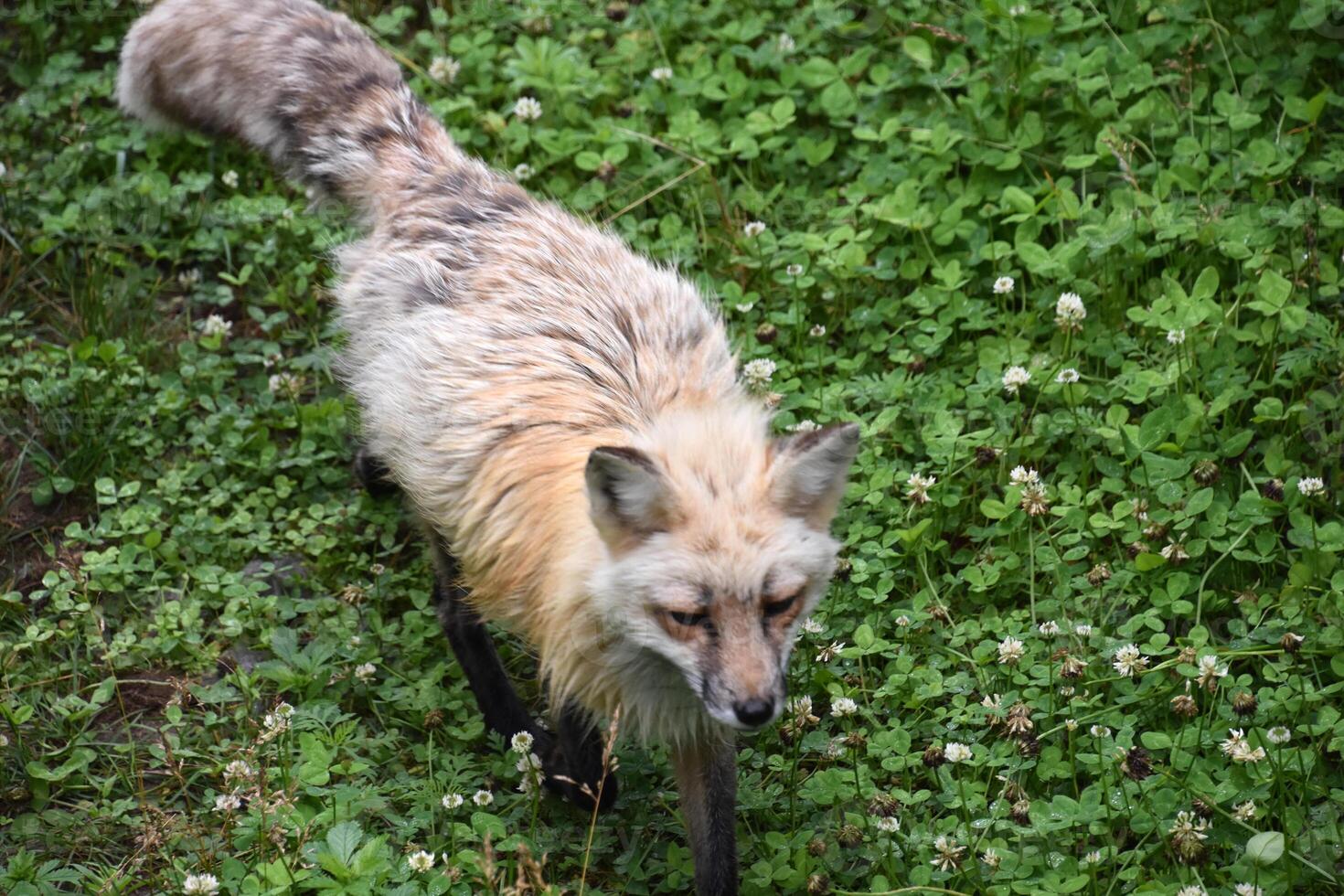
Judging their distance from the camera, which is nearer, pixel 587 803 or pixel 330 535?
pixel 587 803

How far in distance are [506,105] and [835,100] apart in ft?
5.83

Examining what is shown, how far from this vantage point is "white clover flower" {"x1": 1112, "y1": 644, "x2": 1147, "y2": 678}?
4434mm

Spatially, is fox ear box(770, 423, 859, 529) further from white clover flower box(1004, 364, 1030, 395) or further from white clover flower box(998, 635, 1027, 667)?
white clover flower box(1004, 364, 1030, 395)

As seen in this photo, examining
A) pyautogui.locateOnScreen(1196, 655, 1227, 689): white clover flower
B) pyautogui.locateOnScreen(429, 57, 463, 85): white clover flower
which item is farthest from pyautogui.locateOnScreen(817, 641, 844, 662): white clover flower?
pyautogui.locateOnScreen(429, 57, 463, 85): white clover flower

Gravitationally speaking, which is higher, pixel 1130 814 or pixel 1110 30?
pixel 1110 30

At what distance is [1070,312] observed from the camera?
216 inches

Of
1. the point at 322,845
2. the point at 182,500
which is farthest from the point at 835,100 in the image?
the point at 322,845

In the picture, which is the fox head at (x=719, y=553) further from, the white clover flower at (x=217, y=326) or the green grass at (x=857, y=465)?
the white clover flower at (x=217, y=326)

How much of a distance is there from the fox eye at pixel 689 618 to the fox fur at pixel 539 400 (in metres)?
0.02

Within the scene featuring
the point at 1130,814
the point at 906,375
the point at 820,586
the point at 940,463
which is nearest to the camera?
the point at 820,586

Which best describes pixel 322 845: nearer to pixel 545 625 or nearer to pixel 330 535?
pixel 545 625

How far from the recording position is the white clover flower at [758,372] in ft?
18.4

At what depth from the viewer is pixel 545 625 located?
3.99 metres

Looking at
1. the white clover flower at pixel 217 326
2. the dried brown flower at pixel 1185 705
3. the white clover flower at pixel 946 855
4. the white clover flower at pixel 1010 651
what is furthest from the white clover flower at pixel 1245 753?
the white clover flower at pixel 217 326
